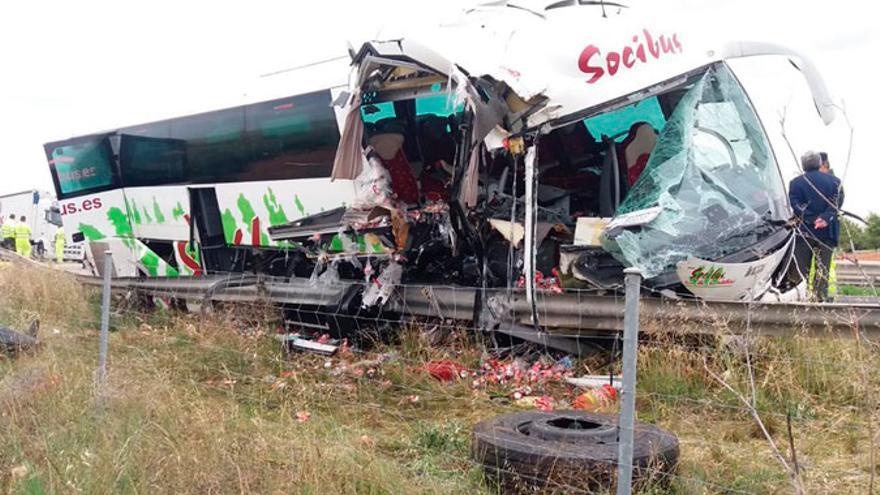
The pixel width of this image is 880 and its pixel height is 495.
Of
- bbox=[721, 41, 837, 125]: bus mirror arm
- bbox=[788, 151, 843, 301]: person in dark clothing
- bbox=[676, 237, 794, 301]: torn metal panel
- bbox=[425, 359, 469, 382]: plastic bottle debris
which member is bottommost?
bbox=[425, 359, 469, 382]: plastic bottle debris

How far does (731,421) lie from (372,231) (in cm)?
377

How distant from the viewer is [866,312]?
203 inches

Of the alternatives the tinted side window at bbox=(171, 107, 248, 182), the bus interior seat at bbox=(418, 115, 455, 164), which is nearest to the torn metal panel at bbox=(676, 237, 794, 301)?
the bus interior seat at bbox=(418, 115, 455, 164)

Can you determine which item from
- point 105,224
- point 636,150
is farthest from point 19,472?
point 105,224

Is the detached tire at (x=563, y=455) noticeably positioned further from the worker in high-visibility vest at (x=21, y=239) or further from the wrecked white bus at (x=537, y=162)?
the worker in high-visibility vest at (x=21, y=239)

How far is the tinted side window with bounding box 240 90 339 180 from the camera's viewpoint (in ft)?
29.7

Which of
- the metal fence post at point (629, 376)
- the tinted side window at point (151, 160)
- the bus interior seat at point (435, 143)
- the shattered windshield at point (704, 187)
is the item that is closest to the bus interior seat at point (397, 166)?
the bus interior seat at point (435, 143)

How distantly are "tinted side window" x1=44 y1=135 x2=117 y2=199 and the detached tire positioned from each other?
955 centimetres

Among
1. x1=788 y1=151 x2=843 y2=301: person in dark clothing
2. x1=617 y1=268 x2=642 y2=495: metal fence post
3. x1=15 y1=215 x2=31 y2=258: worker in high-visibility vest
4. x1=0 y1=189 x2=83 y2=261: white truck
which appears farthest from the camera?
x1=0 y1=189 x2=83 y2=261: white truck

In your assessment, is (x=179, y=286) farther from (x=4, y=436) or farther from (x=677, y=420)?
(x=677, y=420)

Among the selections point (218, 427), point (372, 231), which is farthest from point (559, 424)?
point (372, 231)

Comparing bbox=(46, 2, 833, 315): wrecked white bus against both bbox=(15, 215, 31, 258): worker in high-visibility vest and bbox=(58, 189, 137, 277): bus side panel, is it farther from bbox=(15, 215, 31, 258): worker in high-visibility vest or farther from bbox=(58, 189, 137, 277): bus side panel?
bbox=(15, 215, 31, 258): worker in high-visibility vest

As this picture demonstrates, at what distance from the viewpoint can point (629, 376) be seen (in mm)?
2574

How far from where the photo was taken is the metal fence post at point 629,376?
253cm
